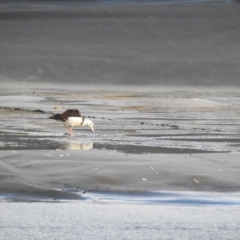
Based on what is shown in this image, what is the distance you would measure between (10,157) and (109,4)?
20.2 m

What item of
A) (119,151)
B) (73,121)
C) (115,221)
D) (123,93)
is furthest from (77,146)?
(123,93)

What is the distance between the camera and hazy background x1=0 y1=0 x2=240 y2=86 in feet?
81.7

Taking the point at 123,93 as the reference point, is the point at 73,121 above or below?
below

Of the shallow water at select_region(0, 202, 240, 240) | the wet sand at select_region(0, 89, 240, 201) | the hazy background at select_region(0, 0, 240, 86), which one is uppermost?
the hazy background at select_region(0, 0, 240, 86)

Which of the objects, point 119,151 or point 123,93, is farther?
point 123,93

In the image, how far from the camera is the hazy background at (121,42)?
81.7ft

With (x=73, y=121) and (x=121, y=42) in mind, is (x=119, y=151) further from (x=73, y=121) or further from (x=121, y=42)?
(x=121, y=42)

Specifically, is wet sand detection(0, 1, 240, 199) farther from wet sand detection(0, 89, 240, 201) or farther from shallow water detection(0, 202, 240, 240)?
shallow water detection(0, 202, 240, 240)

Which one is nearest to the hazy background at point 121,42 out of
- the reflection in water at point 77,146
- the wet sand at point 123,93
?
the wet sand at point 123,93

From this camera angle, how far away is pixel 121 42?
2666 centimetres

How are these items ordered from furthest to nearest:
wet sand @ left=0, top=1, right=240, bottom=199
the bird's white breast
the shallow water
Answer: the bird's white breast, wet sand @ left=0, top=1, right=240, bottom=199, the shallow water

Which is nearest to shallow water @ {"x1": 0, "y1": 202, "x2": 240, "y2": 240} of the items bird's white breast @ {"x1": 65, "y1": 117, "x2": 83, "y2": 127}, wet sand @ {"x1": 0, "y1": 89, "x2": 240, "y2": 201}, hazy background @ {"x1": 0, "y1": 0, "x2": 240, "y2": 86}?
wet sand @ {"x1": 0, "y1": 89, "x2": 240, "y2": 201}

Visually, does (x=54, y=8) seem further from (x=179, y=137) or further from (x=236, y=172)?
(x=236, y=172)

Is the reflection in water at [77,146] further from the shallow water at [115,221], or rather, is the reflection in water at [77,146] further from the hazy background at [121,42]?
the hazy background at [121,42]
